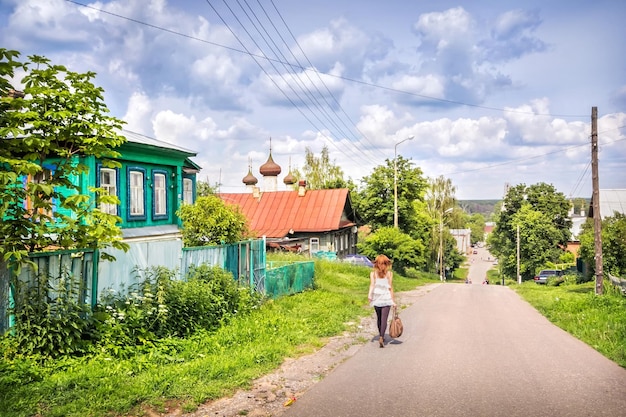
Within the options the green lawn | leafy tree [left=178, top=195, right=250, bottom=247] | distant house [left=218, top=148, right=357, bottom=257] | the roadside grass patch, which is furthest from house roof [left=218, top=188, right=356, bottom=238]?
the green lawn

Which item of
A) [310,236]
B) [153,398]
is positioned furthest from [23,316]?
[310,236]

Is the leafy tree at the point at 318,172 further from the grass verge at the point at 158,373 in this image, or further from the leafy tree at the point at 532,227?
the grass verge at the point at 158,373

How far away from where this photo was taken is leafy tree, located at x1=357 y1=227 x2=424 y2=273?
39.2m

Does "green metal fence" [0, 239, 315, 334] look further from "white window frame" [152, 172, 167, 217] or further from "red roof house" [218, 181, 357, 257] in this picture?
"red roof house" [218, 181, 357, 257]

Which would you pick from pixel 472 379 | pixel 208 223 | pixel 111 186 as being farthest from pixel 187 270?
pixel 111 186

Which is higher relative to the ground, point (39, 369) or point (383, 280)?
point (383, 280)

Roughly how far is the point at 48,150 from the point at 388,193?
3879cm

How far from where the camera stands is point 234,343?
32.2ft

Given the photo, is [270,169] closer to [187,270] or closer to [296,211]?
[296,211]

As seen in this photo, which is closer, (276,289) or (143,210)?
(276,289)

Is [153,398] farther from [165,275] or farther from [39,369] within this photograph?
[165,275]

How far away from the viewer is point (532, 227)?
61.0m

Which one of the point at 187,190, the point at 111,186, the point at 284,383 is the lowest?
the point at 284,383

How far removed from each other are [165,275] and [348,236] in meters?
37.8
